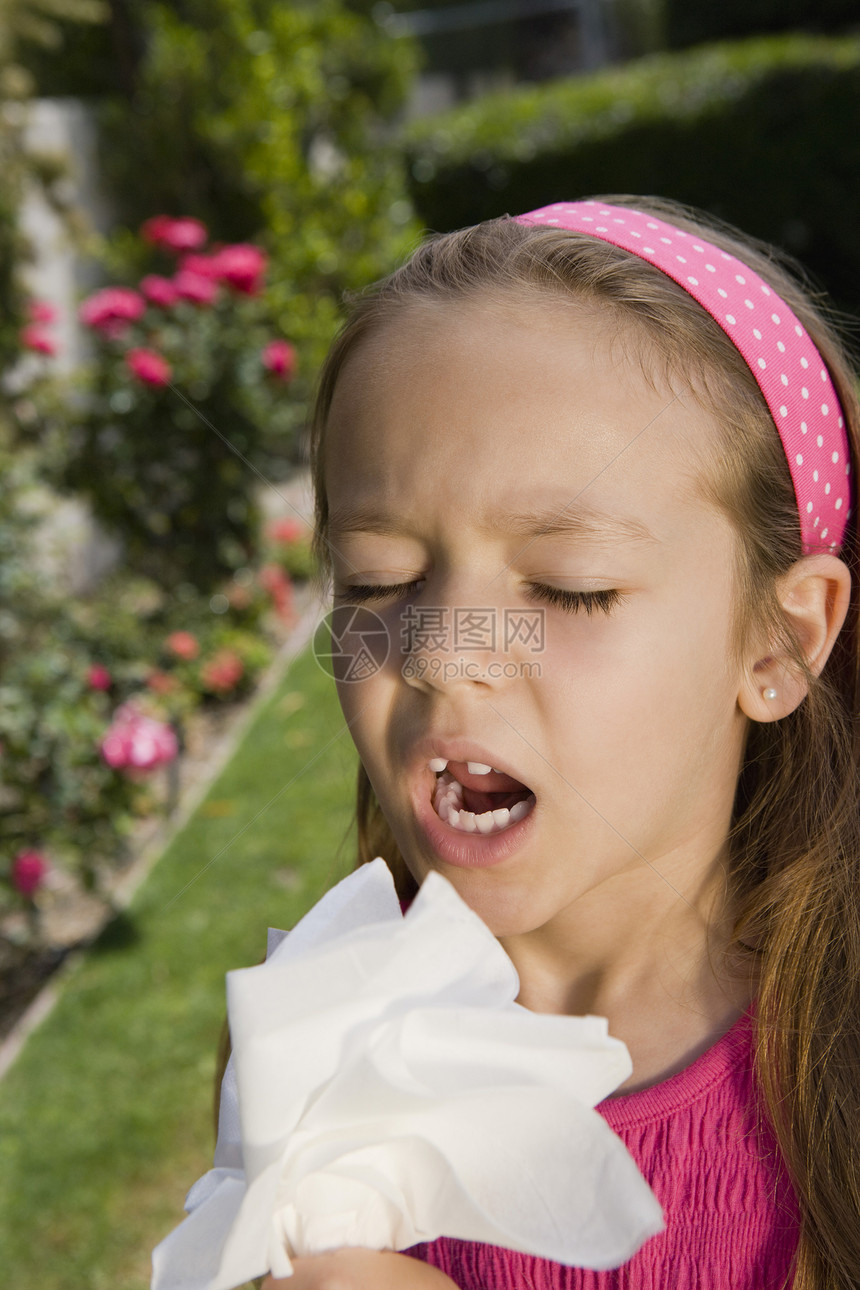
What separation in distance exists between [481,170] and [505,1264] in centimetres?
1202

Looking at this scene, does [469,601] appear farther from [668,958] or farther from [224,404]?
[224,404]

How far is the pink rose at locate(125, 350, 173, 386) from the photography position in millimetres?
5227

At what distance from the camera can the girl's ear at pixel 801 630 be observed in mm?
1452

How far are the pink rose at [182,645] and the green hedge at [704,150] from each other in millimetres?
7905

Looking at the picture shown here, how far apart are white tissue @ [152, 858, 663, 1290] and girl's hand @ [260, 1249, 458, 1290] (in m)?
0.01

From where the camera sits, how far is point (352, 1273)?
3.37 feet

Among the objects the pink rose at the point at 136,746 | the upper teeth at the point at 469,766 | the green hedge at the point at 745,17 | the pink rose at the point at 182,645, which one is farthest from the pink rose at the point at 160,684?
the green hedge at the point at 745,17

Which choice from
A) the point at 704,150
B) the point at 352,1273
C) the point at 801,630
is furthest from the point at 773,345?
the point at 704,150

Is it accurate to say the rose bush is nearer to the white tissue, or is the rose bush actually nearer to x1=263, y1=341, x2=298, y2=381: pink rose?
x1=263, y1=341, x2=298, y2=381: pink rose

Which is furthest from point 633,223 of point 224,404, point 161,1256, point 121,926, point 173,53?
point 173,53

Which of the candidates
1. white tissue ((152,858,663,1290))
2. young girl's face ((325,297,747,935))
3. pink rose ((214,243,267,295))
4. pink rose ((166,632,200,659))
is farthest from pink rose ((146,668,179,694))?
white tissue ((152,858,663,1290))

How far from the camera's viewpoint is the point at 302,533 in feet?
22.2

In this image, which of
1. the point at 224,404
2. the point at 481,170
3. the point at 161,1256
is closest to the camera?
the point at 161,1256

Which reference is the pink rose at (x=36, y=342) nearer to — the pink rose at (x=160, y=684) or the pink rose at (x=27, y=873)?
the pink rose at (x=160, y=684)
